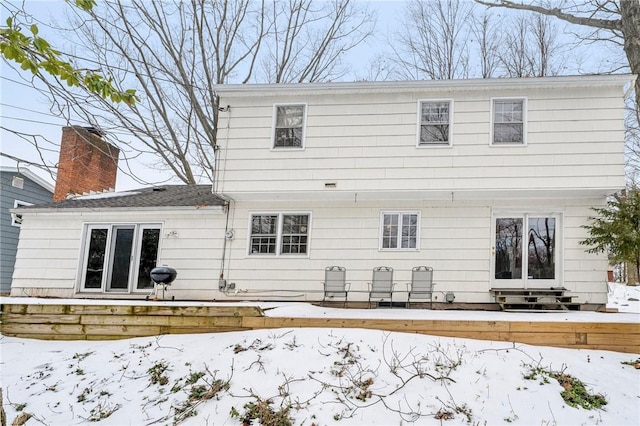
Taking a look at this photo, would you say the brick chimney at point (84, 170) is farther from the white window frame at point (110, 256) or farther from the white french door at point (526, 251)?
the white french door at point (526, 251)

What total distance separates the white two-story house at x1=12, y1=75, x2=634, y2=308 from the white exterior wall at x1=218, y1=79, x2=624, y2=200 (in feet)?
0.08

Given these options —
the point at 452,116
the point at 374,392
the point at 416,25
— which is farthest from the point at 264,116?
the point at 416,25

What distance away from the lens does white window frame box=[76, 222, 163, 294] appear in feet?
35.4

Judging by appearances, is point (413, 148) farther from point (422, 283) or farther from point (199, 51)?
point (199, 51)

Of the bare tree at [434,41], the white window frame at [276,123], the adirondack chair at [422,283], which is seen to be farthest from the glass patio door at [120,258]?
the bare tree at [434,41]

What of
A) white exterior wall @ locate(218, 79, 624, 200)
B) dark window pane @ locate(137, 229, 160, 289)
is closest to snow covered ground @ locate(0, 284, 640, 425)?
white exterior wall @ locate(218, 79, 624, 200)

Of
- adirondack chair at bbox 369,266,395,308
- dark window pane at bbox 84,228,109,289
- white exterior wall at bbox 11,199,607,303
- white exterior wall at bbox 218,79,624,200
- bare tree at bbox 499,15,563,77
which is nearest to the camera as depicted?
white exterior wall at bbox 218,79,624,200

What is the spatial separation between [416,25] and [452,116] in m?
11.7

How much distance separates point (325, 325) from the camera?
651cm

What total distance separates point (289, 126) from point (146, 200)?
4168 mm

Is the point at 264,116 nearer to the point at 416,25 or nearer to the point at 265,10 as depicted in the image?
the point at 265,10

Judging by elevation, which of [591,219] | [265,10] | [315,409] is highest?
[265,10]

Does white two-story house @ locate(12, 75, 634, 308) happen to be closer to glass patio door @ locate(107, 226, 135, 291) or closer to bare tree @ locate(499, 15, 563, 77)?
glass patio door @ locate(107, 226, 135, 291)

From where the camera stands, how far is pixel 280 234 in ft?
33.7
